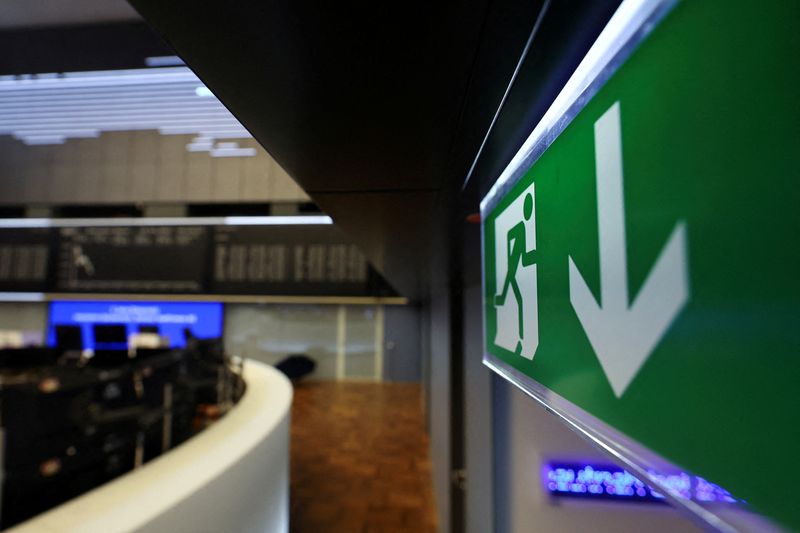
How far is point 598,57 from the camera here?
0.38 meters

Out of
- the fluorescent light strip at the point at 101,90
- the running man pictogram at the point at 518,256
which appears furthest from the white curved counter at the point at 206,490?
the fluorescent light strip at the point at 101,90

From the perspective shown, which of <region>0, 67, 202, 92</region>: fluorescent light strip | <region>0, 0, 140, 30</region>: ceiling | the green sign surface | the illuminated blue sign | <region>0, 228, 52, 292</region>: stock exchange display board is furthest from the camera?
<region>0, 228, 52, 292</region>: stock exchange display board

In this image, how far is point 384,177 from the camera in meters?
0.84

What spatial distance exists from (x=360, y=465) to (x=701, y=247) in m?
4.31

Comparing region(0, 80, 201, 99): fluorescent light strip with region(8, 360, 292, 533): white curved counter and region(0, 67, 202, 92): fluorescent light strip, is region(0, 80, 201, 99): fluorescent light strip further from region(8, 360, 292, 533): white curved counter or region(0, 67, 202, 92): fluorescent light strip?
region(8, 360, 292, 533): white curved counter

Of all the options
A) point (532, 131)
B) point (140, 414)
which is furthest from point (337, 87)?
point (140, 414)

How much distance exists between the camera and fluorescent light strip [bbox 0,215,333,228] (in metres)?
6.57

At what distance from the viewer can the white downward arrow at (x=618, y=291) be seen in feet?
0.87

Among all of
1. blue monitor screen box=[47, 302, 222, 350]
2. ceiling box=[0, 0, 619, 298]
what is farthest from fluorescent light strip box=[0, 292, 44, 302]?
ceiling box=[0, 0, 619, 298]

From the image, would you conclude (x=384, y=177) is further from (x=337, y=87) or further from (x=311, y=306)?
(x=311, y=306)

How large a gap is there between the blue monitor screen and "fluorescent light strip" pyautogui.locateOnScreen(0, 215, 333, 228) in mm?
1639

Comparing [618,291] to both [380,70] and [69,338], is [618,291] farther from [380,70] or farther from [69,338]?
[69,338]

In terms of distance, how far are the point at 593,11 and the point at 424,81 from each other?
203mm

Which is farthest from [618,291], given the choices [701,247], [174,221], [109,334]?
[174,221]
